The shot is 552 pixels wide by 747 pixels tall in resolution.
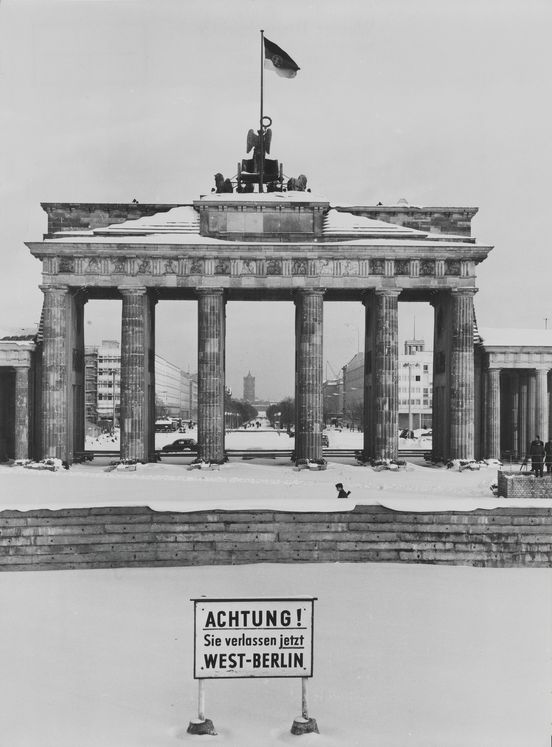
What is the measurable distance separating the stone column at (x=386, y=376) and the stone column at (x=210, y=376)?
9.10 m

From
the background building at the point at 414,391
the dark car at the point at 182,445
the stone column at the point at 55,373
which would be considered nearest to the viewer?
the stone column at the point at 55,373

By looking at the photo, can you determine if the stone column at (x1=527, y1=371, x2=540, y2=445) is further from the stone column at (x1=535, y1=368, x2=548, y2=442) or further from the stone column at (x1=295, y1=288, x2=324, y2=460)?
the stone column at (x1=295, y1=288, x2=324, y2=460)

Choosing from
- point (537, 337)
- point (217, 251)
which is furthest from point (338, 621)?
point (537, 337)

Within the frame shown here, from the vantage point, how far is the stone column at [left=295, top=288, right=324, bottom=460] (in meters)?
41.2

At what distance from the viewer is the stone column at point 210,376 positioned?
135 ft

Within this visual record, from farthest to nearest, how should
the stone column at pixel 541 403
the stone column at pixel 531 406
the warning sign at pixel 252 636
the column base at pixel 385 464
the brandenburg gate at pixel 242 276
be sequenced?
the stone column at pixel 531 406 → the stone column at pixel 541 403 → the brandenburg gate at pixel 242 276 → the column base at pixel 385 464 → the warning sign at pixel 252 636

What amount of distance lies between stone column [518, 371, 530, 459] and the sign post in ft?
135

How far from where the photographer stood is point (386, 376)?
4150cm

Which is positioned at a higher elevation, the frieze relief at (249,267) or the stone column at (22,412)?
the frieze relief at (249,267)

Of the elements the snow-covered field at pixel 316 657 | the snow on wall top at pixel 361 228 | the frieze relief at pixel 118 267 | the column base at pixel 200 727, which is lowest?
the snow-covered field at pixel 316 657

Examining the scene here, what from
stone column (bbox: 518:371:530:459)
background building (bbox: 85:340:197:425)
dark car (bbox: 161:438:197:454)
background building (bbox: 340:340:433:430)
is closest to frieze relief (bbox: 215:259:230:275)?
dark car (bbox: 161:438:197:454)

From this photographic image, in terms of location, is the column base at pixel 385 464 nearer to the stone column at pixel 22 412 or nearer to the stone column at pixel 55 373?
the stone column at pixel 55 373

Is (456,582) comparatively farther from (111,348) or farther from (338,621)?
(111,348)

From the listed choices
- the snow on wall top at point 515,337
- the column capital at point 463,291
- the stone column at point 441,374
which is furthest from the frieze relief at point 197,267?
the snow on wall top at point 515,337
